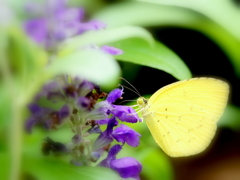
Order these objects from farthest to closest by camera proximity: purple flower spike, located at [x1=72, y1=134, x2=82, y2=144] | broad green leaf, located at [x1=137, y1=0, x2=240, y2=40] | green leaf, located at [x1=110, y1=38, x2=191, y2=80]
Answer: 1. broad green leaf, located at [x1=137, y1=0, x2=240, y2=40]
2. purple flower spike, located at [x1=72, y1=134, x2=82, y2=144]
3. green leaf, located at [x1=110, y1=38, x2=191, y2=80]

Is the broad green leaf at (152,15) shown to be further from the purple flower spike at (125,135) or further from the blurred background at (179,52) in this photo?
the purple flower spike at (125,135)

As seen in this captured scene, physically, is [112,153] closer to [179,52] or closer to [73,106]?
[73,106]

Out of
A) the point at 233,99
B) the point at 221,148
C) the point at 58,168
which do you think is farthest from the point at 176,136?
the point at 233,99

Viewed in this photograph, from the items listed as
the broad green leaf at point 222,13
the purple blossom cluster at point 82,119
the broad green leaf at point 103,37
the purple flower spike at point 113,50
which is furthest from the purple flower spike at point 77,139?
the broad green leaf at point 222,13

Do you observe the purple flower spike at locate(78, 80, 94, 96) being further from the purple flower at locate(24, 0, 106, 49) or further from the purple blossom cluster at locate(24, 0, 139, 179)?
the purple flower at locate(24, 0, 106, 49)

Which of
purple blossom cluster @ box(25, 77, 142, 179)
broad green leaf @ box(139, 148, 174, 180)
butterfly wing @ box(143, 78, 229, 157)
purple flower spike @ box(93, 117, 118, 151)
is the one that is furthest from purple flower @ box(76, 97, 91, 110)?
broad green leaf @ box(139, 148, 174, 180)

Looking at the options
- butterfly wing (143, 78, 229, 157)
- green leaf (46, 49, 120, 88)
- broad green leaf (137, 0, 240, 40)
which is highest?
broad green leaf (137, 0, 240, 40)

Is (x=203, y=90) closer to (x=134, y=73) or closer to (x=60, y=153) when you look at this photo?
(x=60, y=153)
